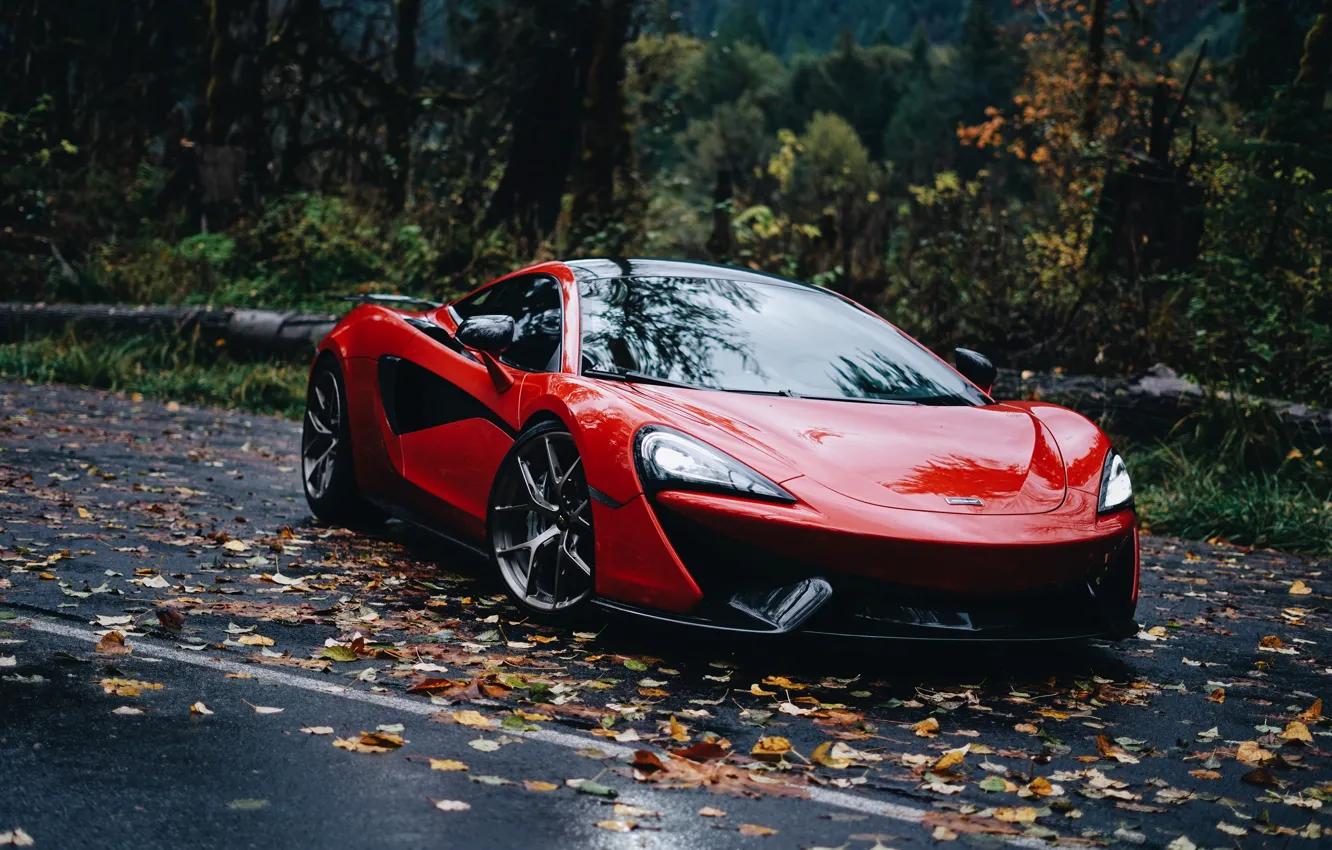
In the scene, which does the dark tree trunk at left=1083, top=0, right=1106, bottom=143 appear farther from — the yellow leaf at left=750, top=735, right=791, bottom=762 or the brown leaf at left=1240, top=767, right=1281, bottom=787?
the yellow leaf at left=750, top=735, right=791, bottom=762

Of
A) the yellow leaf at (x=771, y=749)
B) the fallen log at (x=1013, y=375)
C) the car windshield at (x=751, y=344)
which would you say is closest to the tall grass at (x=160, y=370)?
the fallen log at (x=1013, y=375)

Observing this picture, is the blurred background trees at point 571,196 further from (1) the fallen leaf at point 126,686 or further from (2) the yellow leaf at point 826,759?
(1) the fallen leaf at point 126,686

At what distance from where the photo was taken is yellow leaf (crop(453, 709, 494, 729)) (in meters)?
4.08

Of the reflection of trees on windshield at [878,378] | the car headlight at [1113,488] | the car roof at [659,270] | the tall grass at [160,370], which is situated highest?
the car roof at [659,270]

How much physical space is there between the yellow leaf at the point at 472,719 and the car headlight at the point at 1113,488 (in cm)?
222

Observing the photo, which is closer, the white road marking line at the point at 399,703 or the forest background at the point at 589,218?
the white road marking line at the point at 399,703

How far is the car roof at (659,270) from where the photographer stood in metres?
6.36

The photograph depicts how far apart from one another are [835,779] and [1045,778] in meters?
0.57

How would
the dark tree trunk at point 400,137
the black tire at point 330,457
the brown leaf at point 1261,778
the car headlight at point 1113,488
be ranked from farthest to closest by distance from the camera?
the dark tree trunk at point 400,137 → the black tire at point 330,457 → the car headlight at point 1113,488 → the brown leaf at point 1261,778

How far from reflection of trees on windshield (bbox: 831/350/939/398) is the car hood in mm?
205

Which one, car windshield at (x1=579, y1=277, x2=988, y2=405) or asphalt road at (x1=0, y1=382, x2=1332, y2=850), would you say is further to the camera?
car windshield at (x1=579, y1=277, x2=988, y2=405)

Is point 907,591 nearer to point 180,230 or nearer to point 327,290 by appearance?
point 327,290

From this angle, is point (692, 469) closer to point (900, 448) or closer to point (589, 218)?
point (900, 448)

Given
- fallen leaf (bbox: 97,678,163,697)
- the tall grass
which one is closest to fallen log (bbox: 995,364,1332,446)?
the tall grass
